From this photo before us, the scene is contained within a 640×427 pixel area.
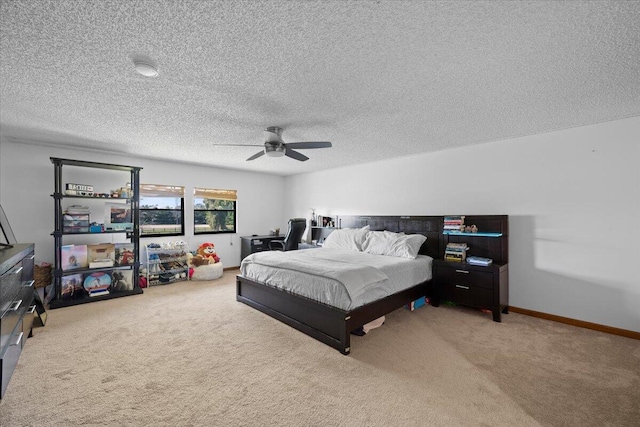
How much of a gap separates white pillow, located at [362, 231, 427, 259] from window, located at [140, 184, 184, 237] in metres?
4.04

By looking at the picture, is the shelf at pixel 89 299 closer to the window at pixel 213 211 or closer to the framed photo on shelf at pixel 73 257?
the framed photo on shelf at pixel 73 257

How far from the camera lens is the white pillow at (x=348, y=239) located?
187 inches

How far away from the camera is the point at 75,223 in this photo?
4164 mm

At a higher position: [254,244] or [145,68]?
[145,68]

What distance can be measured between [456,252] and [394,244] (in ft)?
2.90

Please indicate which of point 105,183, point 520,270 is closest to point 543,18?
point 520,270

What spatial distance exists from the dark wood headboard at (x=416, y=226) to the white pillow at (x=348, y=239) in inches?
9.8

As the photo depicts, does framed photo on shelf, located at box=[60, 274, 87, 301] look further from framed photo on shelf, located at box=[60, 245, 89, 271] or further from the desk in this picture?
the desk

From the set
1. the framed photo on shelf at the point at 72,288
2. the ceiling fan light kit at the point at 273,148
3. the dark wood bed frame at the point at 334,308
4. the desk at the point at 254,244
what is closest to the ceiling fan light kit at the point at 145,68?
the ceiling fan light kit at the point at 273,148

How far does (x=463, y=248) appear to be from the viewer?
12.9 feet

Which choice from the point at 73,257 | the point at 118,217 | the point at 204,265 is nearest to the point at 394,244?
the point at 204,265

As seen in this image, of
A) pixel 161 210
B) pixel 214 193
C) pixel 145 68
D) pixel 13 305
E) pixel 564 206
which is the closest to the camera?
pixel 145 68

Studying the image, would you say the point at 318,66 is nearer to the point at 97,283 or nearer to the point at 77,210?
the point at 77,210

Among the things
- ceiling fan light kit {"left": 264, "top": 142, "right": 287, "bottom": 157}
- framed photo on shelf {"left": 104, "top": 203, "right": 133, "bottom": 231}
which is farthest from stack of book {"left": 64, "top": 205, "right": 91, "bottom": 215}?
ceiling fan light kit {"left": 264, "top": 142, "right": 287, "bottom": 157}
